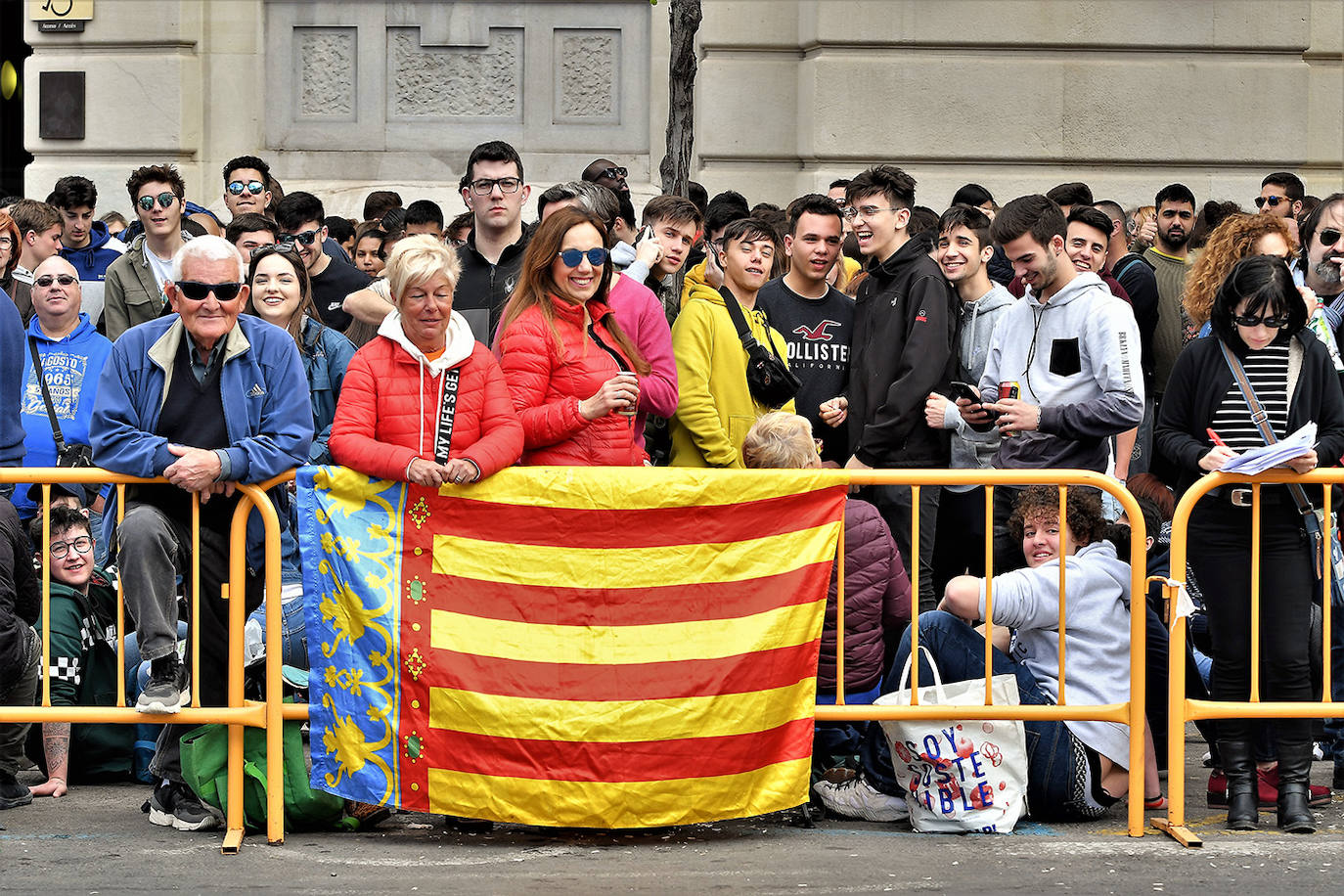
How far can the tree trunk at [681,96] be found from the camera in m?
10.3

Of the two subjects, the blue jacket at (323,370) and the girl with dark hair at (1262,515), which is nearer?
the girl with dark hair at (1262,515)

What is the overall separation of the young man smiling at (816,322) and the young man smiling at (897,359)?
8cm

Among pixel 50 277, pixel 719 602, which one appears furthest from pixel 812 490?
pixel 50 277

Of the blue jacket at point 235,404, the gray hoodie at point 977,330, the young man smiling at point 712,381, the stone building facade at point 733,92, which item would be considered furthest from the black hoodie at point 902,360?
the stone building facade at point 733,92

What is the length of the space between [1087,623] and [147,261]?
5.37 m

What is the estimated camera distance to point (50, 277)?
28.4 ft

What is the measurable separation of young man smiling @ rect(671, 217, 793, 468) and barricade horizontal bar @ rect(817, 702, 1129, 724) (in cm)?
145

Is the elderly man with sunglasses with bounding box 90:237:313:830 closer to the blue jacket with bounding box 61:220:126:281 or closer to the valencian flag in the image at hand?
the valencian flag

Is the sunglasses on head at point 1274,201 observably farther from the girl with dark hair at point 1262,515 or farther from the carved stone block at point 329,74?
the carved stone block at point 329,74

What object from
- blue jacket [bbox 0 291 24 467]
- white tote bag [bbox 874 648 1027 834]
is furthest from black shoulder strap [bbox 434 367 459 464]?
blue jacket [bbox 0 291 24 467]

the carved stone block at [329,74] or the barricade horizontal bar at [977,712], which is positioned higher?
the carved stone block at [329,74]

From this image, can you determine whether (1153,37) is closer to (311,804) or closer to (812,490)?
(812,490)

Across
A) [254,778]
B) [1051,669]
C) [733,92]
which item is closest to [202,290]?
[254,778]

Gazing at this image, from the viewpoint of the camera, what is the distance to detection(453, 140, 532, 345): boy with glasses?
7.94 m
